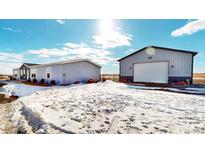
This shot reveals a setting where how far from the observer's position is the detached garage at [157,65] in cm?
958

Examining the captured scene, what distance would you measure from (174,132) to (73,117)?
2.04 meters

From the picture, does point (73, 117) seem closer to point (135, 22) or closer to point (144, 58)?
point (135, 22)

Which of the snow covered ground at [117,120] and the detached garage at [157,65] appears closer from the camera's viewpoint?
the snow covered ground at [117,120]

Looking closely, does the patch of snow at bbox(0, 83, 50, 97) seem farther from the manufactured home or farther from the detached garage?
the detached garage

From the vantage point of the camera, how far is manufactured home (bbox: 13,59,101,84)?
12156 millimetres

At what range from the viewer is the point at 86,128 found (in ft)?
8.89

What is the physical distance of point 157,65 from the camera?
10617 mm

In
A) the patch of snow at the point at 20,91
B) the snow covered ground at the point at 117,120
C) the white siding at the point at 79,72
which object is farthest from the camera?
the white siding at the point at 79,72

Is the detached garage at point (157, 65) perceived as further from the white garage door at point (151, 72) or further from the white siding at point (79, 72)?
the white siding at point (79, 72)

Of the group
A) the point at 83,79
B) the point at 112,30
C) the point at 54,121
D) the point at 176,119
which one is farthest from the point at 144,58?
the point at 54,121

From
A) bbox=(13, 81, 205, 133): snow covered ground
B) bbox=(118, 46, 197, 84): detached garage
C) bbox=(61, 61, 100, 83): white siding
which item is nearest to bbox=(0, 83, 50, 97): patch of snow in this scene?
bbox=(61, 61, 100, 83): white siding

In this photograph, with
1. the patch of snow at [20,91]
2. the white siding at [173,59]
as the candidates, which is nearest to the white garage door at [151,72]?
the white siding at [173,59]

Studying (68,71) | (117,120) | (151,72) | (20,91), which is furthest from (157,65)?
(20,91)

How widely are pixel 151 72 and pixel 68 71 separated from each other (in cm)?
689
